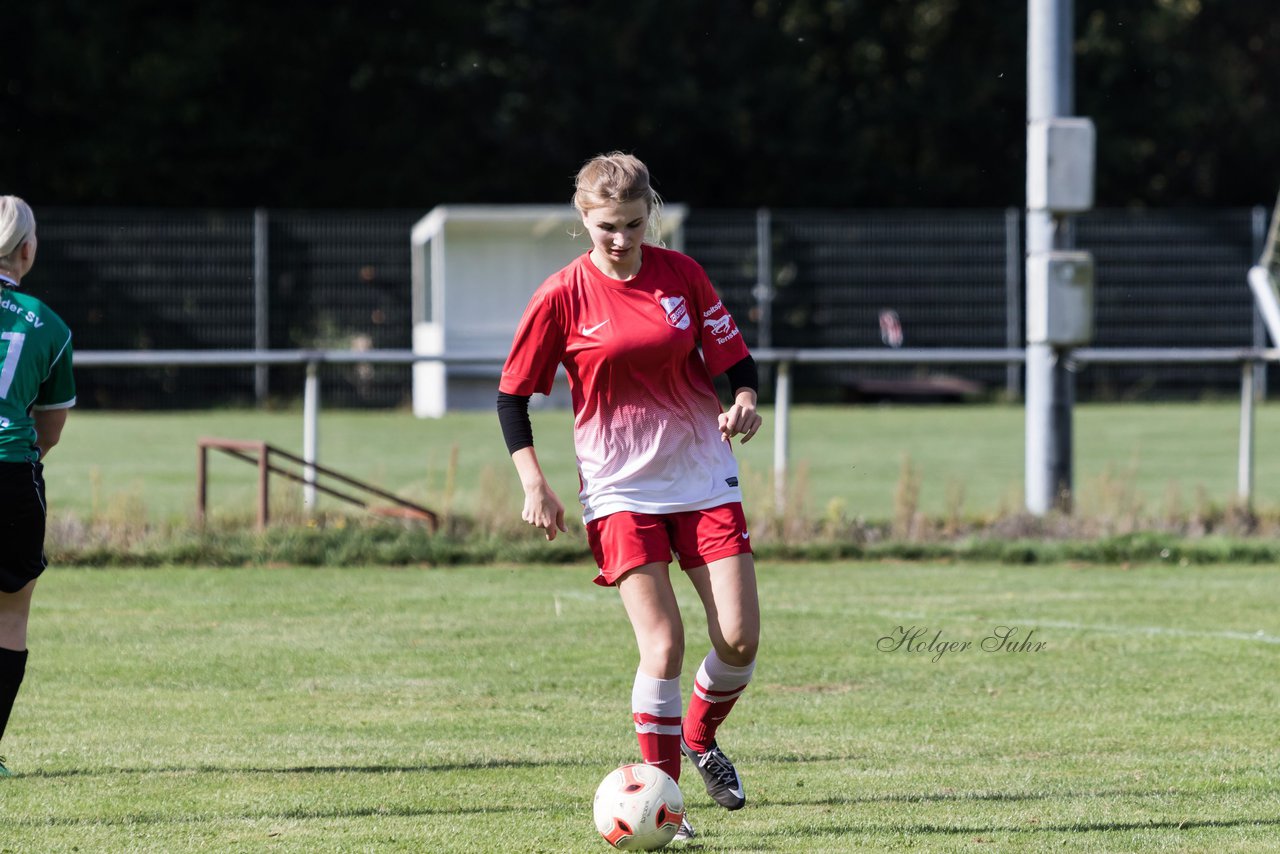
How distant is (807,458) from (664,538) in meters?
13.0

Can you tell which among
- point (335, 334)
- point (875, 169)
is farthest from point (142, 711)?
point (875, 169)

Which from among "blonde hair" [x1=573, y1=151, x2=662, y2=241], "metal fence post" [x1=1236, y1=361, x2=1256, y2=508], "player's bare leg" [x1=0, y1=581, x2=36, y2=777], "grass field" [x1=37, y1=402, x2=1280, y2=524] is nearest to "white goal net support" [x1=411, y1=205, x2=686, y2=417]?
"grass field" [x1=37, y1=402, x2=1280, y2=524]

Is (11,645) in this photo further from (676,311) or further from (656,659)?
(676,311)

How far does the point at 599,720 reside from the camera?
6.85 m

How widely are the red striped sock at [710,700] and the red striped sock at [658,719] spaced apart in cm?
24

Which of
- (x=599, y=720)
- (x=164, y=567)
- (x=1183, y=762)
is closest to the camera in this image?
(x=1183, y=762)

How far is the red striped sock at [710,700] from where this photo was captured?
5.48 m

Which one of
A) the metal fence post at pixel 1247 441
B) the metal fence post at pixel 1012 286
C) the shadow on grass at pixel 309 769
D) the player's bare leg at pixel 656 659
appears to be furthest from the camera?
the metal fence post at pixel 1012 286

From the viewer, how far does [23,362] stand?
17.7ft

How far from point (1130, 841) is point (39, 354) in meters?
3.39

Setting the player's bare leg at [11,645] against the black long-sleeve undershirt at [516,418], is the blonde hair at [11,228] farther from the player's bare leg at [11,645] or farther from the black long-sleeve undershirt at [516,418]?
the black long-sleeve undershirt at [516,418]

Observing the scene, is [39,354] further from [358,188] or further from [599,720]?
[358,188]

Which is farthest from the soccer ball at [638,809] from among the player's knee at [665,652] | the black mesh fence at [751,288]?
the black mesh fence at [751,288]

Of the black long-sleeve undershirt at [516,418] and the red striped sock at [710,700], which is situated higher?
the black long-sleeve undershirt at [516,418]
